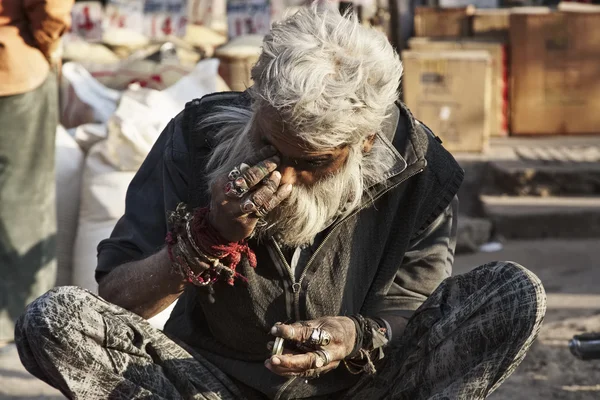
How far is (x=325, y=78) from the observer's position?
208 centimetres

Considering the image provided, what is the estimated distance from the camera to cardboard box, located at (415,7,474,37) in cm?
725

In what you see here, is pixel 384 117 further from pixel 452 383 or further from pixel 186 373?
pixel 186 373

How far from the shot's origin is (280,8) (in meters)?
7.97

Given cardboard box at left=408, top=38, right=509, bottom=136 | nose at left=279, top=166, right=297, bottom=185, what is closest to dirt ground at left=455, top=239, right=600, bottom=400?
cardboard box at left=408, top=38, right=509, bottom=136

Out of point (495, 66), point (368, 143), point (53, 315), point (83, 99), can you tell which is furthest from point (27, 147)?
point (495, 66)

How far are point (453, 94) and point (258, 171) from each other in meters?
4.46

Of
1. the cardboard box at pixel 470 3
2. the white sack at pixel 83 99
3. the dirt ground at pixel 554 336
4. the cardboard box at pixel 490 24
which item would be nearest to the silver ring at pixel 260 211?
the dirt ground at pixel 554 336

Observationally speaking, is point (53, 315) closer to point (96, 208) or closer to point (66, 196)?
point (96, 208)

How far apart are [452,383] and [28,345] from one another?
3.20 ft

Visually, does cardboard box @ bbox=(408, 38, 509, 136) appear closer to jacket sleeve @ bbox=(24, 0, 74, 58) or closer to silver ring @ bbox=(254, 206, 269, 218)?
jacket sleeve @ bbox=(24, 0, 74, 58)

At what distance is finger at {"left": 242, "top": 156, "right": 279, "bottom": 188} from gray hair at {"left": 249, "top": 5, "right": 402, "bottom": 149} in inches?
3.6

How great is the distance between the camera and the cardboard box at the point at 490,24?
7164 millimetres

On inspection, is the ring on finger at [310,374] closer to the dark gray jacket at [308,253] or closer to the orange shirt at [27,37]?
the dark gray jacket at [308,253]

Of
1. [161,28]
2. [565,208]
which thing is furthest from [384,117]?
[161,28]
